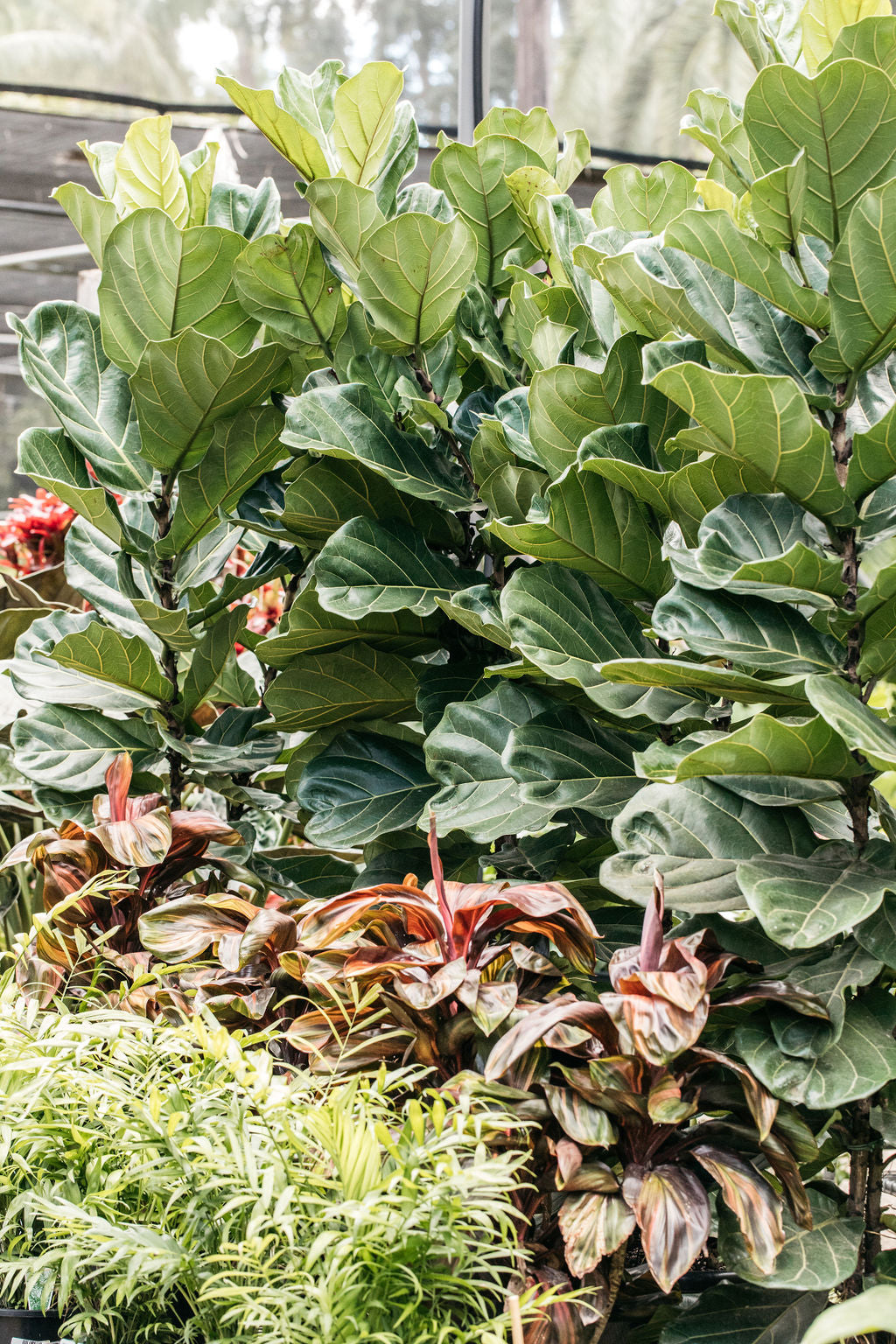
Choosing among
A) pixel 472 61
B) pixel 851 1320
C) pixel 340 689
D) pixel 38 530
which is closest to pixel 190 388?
pixel 340 689

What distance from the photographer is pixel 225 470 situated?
115 centimetres

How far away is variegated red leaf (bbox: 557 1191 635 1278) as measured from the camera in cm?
61

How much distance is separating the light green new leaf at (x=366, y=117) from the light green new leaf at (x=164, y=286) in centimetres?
14

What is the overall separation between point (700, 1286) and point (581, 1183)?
0.29m

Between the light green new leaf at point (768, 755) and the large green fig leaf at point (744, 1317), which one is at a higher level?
the light green new leaf at point (768, 755)

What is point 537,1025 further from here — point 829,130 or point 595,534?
point 829,130

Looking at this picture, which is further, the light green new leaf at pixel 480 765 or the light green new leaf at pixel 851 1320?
the light green new leaf at pixel 480 765

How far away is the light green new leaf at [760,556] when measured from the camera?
742 millimetres

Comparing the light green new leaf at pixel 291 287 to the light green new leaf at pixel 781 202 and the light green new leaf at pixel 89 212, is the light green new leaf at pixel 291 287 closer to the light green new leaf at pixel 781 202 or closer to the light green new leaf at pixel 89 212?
the light green new leaf at pixel 89 212

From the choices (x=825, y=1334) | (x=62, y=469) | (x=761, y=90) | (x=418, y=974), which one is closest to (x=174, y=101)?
(x=62, y=469)

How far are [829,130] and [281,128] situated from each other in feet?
1.68

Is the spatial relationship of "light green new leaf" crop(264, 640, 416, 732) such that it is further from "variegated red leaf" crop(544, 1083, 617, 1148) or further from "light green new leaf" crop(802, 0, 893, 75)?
"light green new leaf" crop(802, 0, 893, 75)

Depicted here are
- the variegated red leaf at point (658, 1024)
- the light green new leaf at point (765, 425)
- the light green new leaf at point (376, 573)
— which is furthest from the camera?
the light green new leaf at point (376, 573)

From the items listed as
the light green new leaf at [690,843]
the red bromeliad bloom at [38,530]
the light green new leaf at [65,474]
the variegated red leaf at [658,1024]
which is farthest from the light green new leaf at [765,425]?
the red bromeliad bloom at [38,530]
